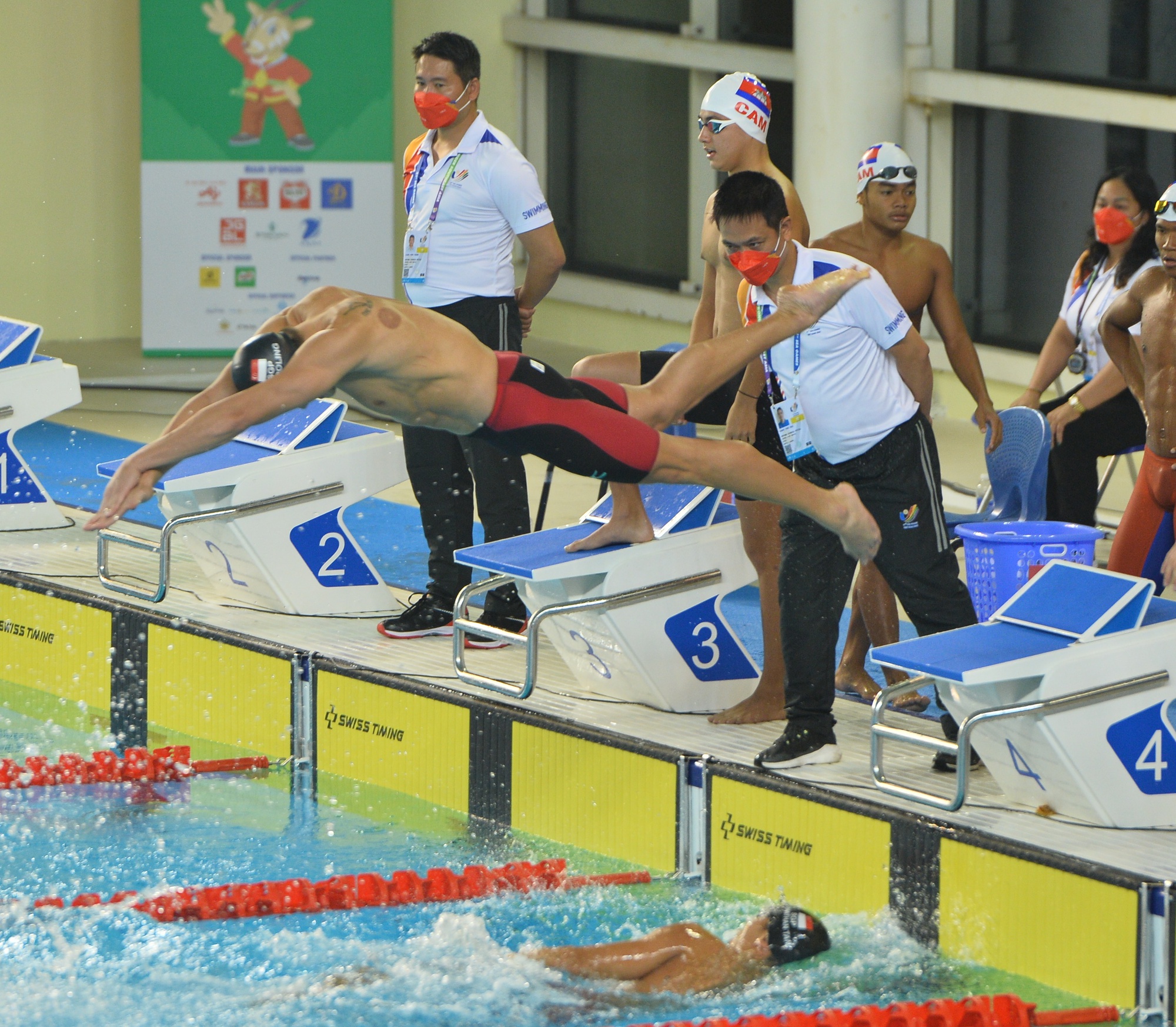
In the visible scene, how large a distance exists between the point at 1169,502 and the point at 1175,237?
665mm

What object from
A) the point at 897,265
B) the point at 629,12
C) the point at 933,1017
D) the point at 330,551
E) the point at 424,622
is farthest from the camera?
the point at 629,12

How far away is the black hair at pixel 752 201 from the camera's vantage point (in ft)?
14.8

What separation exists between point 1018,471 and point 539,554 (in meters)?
1.64

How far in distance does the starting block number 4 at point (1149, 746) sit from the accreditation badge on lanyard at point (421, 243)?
8.26 ft

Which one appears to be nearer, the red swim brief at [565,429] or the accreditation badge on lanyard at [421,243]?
the red swim brief at [565,429]

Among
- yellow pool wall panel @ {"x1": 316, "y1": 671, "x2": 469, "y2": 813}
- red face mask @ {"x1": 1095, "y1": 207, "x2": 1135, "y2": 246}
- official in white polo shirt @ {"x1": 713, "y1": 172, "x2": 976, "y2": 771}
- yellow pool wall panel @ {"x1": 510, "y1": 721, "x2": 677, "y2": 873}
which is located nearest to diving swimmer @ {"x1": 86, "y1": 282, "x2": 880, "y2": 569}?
official in white polo shirt @ {"x1": 713, "y1": 172, "x2": 976, "y2": 771}

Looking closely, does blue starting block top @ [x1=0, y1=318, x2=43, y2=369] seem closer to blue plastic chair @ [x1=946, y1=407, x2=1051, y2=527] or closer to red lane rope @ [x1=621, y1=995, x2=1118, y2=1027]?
blue plastic chair @ [x1=946, y1=407, x2=1051, y2=527]

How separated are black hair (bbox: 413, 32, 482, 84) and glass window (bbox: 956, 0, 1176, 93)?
14.5ft

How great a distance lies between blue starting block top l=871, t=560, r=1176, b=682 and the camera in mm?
4375

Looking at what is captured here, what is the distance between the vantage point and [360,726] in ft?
18.9

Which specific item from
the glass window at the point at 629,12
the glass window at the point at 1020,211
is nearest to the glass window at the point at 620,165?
the glass window at the point at 629,12

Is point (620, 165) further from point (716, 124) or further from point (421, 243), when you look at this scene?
point (716, 124)

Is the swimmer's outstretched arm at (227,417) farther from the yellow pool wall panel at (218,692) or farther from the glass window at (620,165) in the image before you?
the glass window at (620,165)

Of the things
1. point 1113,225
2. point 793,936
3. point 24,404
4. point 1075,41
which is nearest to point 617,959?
point 793,936
